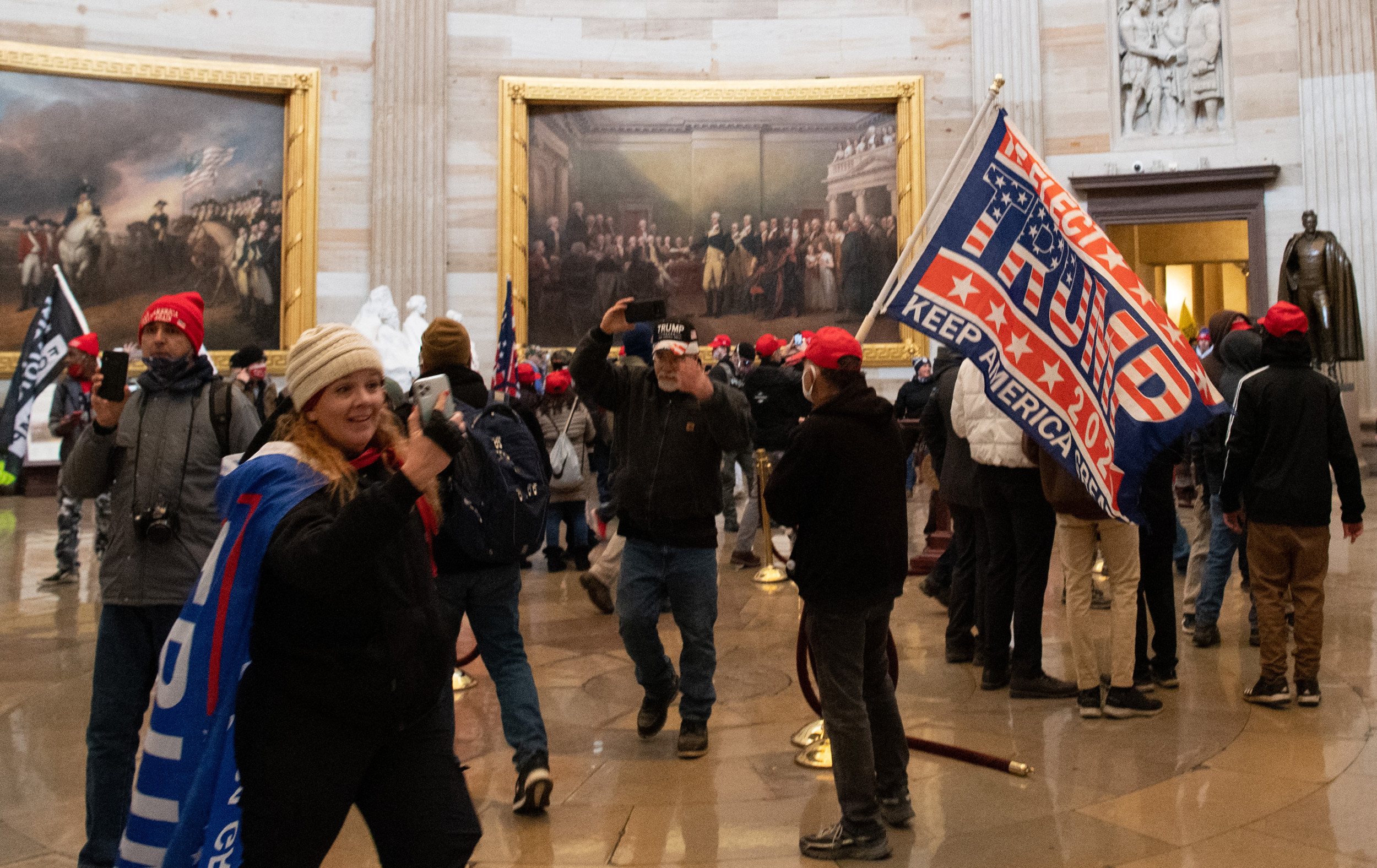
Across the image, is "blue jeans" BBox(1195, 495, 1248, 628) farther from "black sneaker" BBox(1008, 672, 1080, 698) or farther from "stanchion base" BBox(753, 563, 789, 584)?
"stanchion base" BBox(753, 563, 789, 584)

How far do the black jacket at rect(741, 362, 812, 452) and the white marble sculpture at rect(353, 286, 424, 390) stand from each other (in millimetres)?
5873

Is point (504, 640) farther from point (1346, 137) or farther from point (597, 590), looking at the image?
point (1346, 137)

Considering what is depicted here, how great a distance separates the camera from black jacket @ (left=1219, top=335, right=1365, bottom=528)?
195 inches

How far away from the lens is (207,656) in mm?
2092

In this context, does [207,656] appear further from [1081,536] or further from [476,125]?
[476,125]

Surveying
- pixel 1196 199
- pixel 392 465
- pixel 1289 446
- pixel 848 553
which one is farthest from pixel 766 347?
pixel 1196 199

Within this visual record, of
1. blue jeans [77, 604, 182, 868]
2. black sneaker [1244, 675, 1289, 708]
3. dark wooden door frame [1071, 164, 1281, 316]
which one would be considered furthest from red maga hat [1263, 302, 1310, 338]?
dark wooden door frame [1071, 164, 1281, 316]

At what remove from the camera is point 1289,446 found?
5.00 meters

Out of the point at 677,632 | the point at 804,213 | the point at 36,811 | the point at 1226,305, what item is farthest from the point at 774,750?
the point at 1226,305

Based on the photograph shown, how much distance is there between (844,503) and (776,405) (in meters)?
5.27

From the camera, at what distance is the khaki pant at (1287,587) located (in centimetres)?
498

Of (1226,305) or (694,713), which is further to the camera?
(1226,305)

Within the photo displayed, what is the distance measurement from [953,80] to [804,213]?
2.80 metres

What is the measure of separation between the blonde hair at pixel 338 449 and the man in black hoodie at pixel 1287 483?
161 inches
